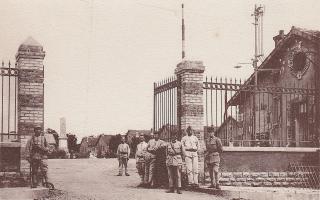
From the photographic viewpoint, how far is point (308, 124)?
19.2 m

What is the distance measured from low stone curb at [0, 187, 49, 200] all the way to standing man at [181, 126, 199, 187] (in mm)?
3611

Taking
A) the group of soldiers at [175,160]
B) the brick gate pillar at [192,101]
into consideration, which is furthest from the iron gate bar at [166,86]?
the group of soldiers at [175,160]

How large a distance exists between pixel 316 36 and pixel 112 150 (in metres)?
30.7

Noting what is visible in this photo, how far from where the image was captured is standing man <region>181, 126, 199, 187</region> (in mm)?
13523

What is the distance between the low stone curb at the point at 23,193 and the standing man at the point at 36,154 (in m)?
0.38

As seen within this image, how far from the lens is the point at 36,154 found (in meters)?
12.4

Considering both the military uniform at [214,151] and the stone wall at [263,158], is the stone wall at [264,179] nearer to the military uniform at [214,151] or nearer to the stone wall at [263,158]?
the stone wall at [263,158]

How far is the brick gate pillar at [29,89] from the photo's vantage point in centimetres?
1315

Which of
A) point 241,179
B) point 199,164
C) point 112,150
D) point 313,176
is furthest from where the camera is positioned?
point 112,150

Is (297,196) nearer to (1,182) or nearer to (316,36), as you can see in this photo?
(1,182)

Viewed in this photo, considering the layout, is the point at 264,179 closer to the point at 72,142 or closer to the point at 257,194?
the point at 257,194

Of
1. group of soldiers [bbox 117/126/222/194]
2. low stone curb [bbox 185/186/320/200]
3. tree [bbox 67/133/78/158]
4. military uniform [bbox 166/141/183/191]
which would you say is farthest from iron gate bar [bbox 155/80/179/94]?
tree [bbox 67/133/78/158]

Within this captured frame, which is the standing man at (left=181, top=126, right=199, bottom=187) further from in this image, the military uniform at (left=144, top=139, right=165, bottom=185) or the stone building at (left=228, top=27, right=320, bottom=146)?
the stone building at (left=228, top=27, right=320, bottom=146)

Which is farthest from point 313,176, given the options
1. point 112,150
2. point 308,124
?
point 112,150
